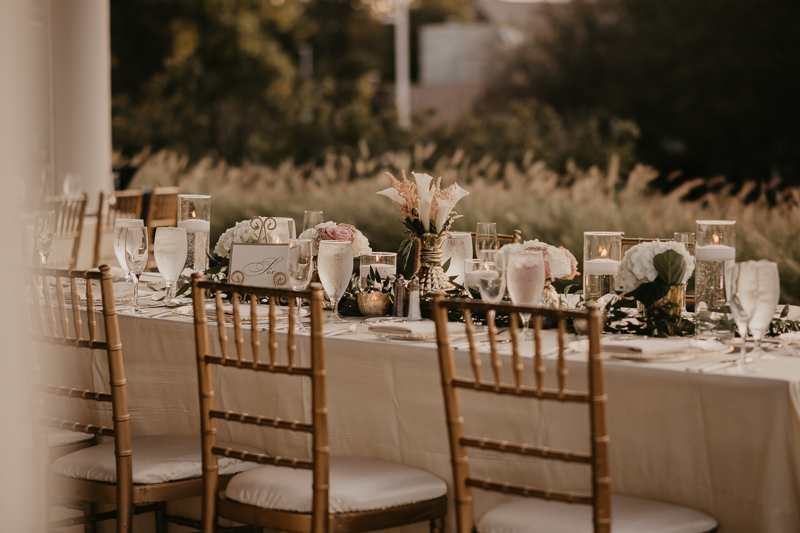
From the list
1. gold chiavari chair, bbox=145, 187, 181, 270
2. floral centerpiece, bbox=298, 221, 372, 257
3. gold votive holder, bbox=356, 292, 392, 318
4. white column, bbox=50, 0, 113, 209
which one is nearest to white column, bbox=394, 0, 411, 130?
white column, bbox=50, 0, 113, 209

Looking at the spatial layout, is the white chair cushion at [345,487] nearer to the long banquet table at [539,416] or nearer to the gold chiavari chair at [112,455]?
the long banquet table at [539,416]

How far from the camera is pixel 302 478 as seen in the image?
202cm

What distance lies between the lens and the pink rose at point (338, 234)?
8.77ft

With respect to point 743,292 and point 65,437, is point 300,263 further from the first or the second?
point 743,292

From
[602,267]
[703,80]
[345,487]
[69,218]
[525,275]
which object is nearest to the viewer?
[345,487]

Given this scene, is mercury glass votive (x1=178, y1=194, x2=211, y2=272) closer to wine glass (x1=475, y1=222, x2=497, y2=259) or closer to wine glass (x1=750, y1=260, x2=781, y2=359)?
wine glass (x1=475, y1=222, x2=497, y2=259)

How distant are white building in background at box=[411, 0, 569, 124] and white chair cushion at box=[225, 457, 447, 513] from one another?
69.8ft

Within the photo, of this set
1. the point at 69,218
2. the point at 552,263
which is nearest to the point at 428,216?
the point at 552,263

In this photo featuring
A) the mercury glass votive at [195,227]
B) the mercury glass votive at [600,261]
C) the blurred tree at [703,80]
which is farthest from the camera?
the blurred tree at [703,80]

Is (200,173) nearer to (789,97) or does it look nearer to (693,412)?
(693,412)

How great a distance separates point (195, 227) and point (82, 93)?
474 cm

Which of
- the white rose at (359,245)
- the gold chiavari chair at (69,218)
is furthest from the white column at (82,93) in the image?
the white rose at (359,245)

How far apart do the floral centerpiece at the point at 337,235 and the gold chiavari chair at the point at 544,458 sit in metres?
0.94

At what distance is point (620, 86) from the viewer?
16484 mm
